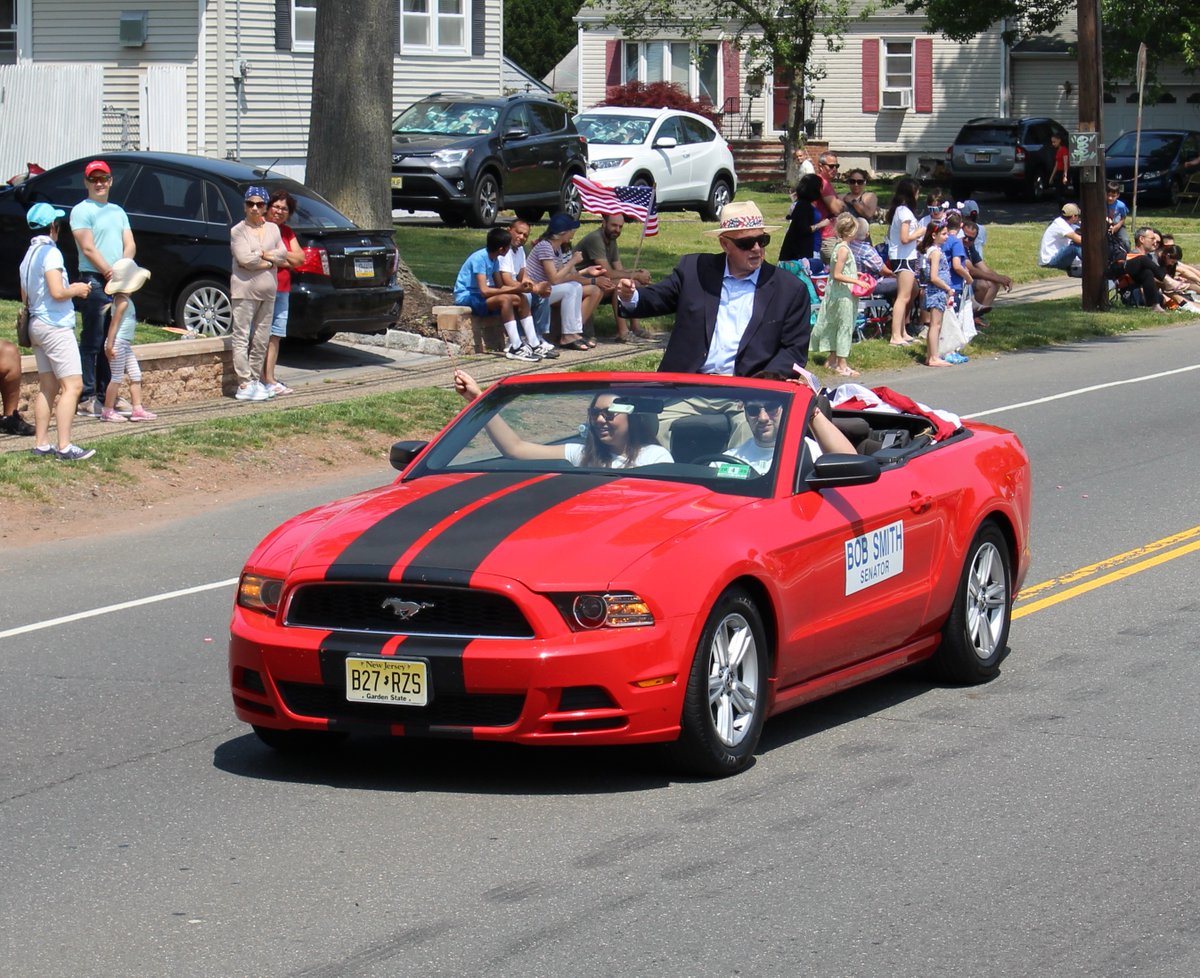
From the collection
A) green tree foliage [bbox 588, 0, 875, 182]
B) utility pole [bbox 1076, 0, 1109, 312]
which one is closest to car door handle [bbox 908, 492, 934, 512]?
utility pole [bbox 1076, 0, 1109, 312]

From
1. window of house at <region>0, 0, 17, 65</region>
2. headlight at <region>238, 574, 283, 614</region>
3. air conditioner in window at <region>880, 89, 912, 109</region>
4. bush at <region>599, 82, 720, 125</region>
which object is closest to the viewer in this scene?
headlight at <region>238, 574, 283, 614</region>

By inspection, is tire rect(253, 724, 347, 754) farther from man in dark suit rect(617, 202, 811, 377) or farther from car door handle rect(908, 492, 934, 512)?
man in dark suit rect(617, 202, 811, 377)

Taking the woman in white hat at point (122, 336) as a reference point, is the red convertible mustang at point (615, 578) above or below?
below

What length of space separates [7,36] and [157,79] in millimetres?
4183

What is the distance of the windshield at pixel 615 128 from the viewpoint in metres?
33.2

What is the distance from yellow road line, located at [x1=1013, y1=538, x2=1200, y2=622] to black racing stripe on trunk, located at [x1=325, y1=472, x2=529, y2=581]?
351 centimetres

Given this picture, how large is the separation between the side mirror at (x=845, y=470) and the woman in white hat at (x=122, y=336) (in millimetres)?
8634

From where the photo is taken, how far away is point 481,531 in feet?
21.9

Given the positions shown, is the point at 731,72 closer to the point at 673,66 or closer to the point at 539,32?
the point at 673,66

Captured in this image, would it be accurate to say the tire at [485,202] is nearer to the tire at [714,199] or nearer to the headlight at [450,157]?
the headlight at [450,157]

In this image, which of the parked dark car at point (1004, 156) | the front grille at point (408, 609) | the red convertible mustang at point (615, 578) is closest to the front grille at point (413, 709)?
the red convertible mustang at point (615, 578)

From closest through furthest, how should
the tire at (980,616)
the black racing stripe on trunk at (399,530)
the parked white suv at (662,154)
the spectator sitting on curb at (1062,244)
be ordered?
1. the black racing stripe on trunk at (399,530)
2. the tire at (980,616)
3. the spectator sitting on curb at (1062,244)
4. the parked white suv at (662,154)

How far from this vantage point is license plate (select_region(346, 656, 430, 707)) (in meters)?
6.41

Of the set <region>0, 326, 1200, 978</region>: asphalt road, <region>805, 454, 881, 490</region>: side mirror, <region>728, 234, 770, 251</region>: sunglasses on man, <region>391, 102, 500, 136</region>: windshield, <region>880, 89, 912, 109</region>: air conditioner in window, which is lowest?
<region>0, 326, 1200, 978</region>: asphalt road
